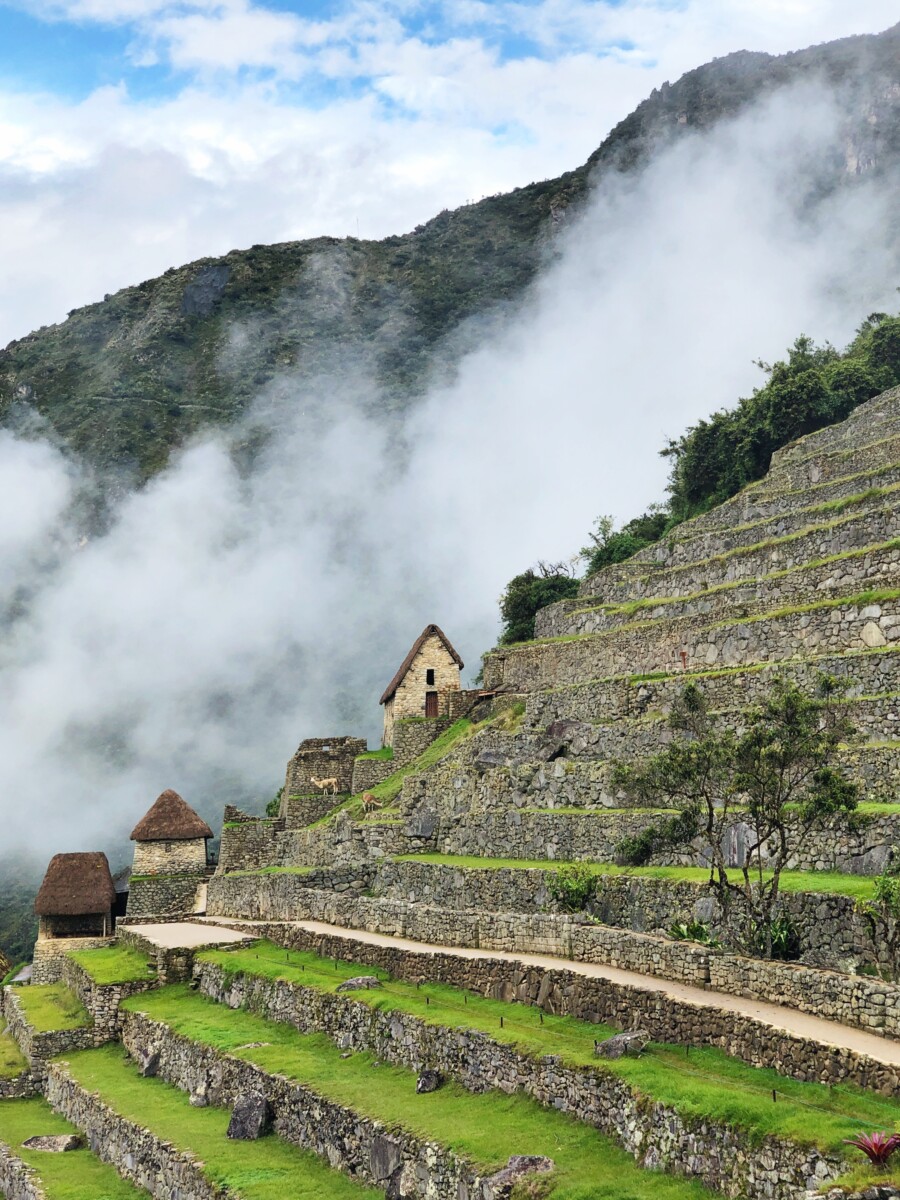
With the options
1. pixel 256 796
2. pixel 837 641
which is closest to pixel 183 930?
pixel 837 641

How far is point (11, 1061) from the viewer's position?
28.9 m

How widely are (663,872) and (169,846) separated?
32329 millimetres

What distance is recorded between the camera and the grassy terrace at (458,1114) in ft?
39.4

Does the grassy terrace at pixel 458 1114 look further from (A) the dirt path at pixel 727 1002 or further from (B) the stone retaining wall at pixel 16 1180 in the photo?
(A) the dirt path at pixel 727 1002

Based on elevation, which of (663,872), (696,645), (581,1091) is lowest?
(581,1091)

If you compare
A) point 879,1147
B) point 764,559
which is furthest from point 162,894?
point 879,1147

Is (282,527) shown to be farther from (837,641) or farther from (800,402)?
(837,641)

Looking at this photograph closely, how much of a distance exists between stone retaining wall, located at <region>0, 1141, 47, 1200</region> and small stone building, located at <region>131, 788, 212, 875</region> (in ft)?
86.4

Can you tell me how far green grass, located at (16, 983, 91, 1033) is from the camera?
28906 mm

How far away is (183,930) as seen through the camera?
3491 centimetres

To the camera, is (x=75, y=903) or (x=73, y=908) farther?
(x=75, y=903)

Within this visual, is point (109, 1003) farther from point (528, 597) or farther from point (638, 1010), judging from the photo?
point (528, 597)

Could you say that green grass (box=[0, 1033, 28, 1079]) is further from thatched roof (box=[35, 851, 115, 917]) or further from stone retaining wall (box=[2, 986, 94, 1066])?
thatched roof (box=[35, 851, 115, 917])

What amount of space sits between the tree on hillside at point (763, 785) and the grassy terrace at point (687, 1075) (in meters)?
3.01
